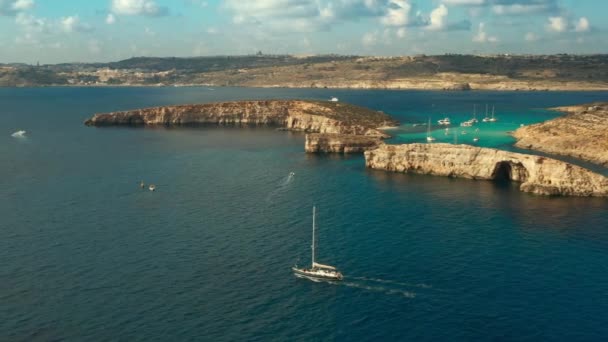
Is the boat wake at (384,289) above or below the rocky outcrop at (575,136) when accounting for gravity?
below

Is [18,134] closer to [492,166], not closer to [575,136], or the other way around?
[492,166]

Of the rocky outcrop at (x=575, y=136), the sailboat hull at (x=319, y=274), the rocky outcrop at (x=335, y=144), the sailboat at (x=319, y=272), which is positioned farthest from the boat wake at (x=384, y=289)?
the rocky outcrop at (x=575, y=136)

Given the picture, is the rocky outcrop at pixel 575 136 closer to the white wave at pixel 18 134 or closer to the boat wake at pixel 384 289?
the boat wake at pixel 384 289

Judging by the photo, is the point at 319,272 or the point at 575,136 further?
the point at 575,136

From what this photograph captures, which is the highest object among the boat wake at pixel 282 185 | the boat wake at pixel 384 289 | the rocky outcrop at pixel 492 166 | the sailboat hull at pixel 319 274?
the rocky outcrop at pixel 492 166

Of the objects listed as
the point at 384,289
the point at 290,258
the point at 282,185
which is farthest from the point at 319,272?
the point at 282,185

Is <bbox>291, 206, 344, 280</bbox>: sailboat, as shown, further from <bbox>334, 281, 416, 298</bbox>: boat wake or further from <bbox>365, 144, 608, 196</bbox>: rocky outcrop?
<bbox>365, 144, 608, 196</bbox>: rocky outcrop

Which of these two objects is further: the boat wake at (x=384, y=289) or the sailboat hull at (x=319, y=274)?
the sailboat hull at (x=319, y=274)
